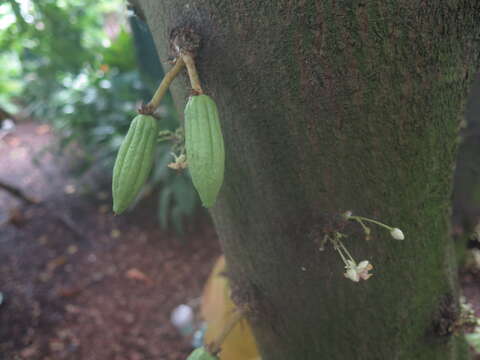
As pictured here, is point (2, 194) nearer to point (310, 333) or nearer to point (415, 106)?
point (310, 333)

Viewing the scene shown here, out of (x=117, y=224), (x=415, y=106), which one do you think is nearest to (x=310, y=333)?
(x=415, y=106)

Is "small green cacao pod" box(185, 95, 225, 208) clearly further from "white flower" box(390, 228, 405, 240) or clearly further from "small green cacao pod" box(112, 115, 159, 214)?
"white flower" box(390, 228, 405, 240)

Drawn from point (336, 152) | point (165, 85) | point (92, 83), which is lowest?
point (92, 83)

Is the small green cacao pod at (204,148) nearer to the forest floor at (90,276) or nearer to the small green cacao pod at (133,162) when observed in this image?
the small green cacao pod at (133,162)

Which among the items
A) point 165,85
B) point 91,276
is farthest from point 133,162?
point 91,276

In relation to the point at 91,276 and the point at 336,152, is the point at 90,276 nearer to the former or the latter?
the point at 91,276
